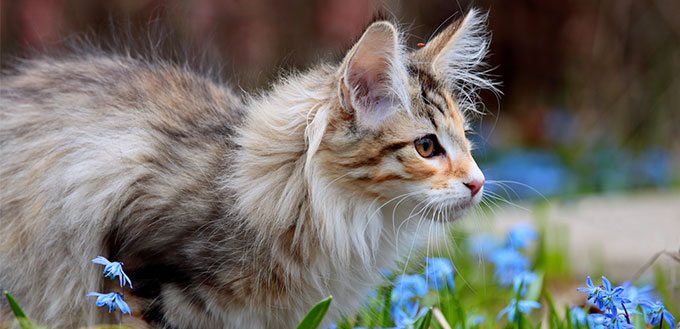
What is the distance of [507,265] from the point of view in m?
3.44

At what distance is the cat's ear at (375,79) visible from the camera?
232 cm

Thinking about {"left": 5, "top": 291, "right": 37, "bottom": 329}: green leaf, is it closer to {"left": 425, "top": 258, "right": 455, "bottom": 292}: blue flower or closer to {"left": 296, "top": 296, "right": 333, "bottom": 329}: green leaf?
{"left": 296, "top": 296, "right": 333, "bottom": 329}: green leaf

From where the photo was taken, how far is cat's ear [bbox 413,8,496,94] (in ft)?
8.71

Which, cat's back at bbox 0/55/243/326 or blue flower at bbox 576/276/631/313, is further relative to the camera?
cat's back at bbox 0/55/243/326

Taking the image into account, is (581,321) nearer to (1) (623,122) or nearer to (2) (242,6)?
(2) (242,6)

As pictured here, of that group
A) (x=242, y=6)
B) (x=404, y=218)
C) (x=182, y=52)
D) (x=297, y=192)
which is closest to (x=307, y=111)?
(x=297, y=192)

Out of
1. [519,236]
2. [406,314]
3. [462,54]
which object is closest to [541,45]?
[519,236]

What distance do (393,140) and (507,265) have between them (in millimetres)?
1329

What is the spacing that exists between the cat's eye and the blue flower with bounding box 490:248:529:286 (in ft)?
3.73

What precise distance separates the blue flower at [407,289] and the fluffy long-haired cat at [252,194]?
0.26m

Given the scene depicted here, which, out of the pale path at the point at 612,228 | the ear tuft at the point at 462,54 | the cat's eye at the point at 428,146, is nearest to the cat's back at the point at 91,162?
the cat's eye at the point at 428,146

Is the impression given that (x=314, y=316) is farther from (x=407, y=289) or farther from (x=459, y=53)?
(x=459, y=53)

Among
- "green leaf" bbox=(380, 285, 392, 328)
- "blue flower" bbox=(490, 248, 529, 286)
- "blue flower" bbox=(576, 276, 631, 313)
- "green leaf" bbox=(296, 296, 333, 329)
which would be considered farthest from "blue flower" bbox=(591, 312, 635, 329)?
"blue flower" bbox=(490, 248, 529, 286)

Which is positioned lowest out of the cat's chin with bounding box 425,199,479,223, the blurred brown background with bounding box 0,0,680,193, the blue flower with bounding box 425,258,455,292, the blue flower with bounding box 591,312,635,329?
the blue flower with bounding box 591,312,635,329
